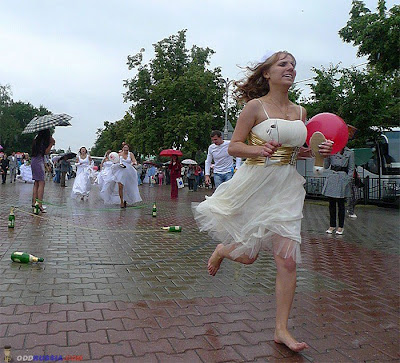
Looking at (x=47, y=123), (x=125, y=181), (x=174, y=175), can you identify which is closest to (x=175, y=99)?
(x=174, y=175)

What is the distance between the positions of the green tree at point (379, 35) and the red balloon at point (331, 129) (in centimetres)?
1346

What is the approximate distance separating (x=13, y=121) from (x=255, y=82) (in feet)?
277

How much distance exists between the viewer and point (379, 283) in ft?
16.9

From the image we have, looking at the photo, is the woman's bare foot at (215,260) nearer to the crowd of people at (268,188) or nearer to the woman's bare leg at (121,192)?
the crowd of people at (268,188)

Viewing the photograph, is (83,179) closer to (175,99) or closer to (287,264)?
(287,264)

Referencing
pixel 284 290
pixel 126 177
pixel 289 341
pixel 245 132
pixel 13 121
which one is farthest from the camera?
pixel 13 121

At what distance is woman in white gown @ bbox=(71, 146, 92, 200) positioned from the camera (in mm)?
15645

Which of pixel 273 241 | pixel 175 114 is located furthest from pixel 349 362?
pixel 175 114

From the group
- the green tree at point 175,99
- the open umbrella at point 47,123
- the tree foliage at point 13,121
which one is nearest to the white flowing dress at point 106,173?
the open umbrella at point 47,123

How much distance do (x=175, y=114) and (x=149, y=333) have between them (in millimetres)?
33263

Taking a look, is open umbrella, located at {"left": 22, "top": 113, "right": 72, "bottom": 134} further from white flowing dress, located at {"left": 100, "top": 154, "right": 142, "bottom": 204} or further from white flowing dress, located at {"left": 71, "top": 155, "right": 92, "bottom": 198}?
white flowing dress, located at {"left": 71, "top": 155, "right": 92, "bottom": 198}

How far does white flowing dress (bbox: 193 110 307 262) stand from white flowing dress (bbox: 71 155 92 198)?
12.6 meters

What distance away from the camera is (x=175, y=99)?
3625 centimetres

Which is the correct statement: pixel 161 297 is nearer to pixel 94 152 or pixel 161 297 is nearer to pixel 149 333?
pixel 149 333
